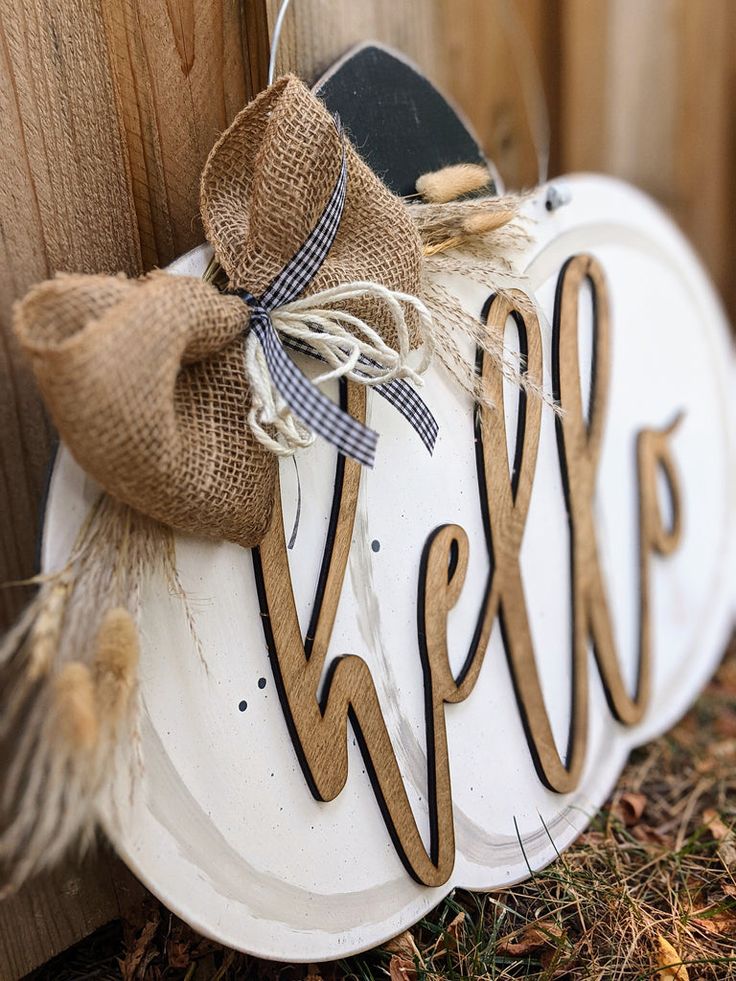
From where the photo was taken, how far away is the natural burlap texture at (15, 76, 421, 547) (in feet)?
1.72

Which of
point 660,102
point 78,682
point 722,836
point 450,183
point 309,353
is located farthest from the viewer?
point 660,102

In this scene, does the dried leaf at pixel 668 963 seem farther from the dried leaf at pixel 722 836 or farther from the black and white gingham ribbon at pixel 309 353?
the black and white gingham ribbon at pixel 309 353

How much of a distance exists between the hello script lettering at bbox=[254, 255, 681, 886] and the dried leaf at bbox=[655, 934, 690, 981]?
0.17 meters

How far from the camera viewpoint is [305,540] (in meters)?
0.74

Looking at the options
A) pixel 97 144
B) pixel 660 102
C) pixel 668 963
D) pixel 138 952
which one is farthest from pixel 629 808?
pixel 660 102

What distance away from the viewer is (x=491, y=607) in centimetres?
85

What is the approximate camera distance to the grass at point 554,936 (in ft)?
2.46

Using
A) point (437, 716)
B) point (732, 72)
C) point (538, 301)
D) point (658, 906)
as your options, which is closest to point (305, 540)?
point (437, 716)

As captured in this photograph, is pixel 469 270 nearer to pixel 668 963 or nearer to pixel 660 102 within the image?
pixel 668 963

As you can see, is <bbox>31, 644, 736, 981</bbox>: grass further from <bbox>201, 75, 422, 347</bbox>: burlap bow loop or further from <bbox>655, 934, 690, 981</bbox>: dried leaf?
<bbox>201, 75, 422, 347</bbox>: burlap bow loop

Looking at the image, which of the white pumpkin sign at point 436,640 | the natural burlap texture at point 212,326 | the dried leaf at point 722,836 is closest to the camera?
the natural burlap texture at point 212,326

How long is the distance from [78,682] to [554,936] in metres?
0.48

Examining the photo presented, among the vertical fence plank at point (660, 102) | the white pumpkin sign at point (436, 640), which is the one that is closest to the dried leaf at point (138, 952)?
the white pumpkin sign at point (436, 640)

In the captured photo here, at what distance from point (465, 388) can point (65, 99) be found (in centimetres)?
41
